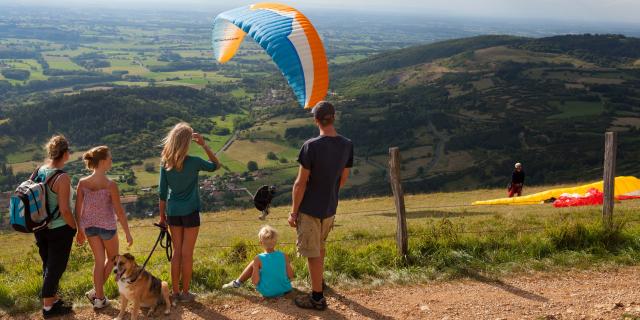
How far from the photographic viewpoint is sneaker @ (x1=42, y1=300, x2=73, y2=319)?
659cm

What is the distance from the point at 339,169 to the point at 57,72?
216160 millimetres

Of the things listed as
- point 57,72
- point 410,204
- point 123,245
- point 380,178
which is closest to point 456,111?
point 380,178

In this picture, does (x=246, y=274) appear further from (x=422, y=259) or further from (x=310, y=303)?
(x=422, y=259)

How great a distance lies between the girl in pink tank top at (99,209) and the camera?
244 inches

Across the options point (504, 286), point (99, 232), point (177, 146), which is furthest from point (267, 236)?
point (504, 286)

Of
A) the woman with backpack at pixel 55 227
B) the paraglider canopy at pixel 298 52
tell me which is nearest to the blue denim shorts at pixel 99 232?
the woman with backpack at pixel 55 227

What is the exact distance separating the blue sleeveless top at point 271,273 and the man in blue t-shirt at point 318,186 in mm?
586

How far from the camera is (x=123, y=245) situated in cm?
1431

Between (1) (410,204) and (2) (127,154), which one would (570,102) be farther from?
(1) (410,204)

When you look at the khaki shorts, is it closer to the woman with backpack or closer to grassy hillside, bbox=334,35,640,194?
the woman with backpack

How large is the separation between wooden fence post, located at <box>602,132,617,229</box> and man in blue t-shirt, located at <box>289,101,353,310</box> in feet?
17.2

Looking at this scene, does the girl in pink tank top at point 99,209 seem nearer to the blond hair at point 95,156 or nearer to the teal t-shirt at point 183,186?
the blond hair at point 95,156

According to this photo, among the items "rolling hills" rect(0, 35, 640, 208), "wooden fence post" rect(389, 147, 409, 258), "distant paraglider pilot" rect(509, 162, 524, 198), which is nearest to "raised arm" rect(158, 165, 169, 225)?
"wooden fence post" rect(389, 147, 409, 258)

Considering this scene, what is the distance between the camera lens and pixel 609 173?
8.90 metres
